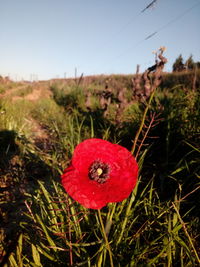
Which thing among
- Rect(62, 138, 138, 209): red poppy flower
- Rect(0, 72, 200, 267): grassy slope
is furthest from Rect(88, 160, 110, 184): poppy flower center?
Rect(0, 72, 200, 267): grassy slope

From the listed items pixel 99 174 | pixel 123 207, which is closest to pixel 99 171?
pixel 99 174

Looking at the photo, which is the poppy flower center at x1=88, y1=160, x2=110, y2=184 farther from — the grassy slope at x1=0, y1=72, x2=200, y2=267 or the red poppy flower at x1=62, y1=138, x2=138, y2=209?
the grassy slope at x1=0, y1=72, x2=200, y2=267

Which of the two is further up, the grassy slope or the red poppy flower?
the red poppy flower

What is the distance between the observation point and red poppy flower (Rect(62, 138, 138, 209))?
582 mm

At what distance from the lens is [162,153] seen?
1.78 meters

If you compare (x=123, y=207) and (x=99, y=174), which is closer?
(x=99, y=174)

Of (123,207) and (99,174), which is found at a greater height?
→ (99,174)

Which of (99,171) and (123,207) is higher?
(99,171)

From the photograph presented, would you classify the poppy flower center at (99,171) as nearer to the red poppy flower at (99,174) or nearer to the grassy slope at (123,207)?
the red poppy flower at (99,174)

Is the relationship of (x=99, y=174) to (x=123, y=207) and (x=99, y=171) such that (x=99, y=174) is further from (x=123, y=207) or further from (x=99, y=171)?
(x=123, y=207)

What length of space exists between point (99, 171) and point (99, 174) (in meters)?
0.01

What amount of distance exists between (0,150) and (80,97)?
353cm

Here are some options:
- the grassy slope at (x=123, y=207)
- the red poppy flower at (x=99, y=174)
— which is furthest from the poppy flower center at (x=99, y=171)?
the grassy slope at (x=123, y=207)

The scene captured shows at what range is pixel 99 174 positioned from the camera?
2.18 ft
